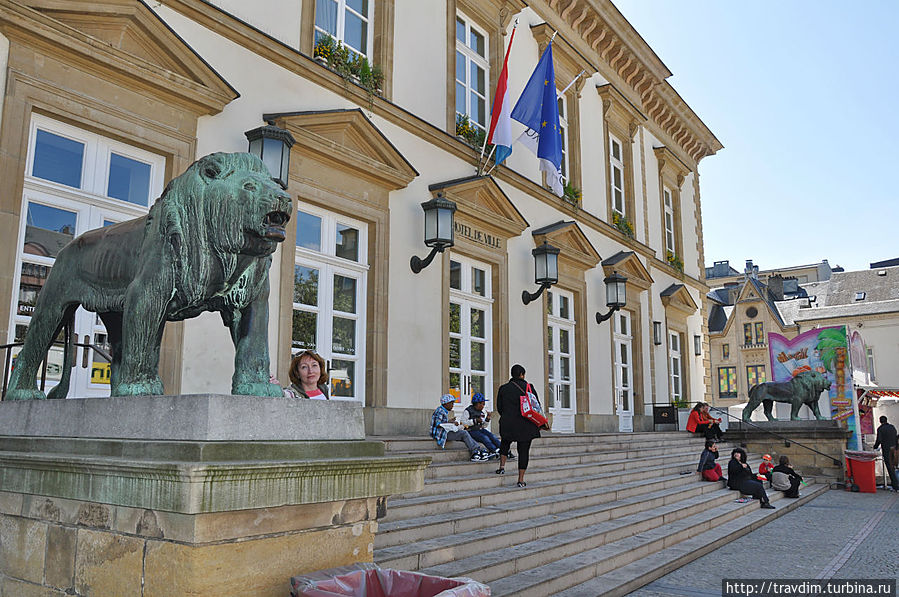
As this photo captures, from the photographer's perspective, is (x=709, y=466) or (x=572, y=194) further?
(x=572, y=194)

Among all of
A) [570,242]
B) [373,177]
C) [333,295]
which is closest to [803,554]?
[333,295]

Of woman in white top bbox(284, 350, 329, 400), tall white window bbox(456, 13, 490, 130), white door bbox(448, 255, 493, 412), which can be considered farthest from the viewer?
tall white window bbox(456, 13, 490, 130)

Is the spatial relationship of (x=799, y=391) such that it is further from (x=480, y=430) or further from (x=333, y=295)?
(x=333, y=295)

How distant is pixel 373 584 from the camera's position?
9.29ft

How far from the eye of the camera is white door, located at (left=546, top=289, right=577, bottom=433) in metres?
14.1

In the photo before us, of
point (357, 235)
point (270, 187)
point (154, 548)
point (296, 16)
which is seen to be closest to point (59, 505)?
point (154, 548)

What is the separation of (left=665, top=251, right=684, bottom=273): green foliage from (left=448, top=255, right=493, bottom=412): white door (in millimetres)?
9772

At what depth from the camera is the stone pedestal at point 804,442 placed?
1512 centimetres

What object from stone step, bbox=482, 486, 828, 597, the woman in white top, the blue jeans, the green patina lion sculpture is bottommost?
stone step, bbox=482, 486, 828, 597

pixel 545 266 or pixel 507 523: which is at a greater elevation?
pixel 545 266

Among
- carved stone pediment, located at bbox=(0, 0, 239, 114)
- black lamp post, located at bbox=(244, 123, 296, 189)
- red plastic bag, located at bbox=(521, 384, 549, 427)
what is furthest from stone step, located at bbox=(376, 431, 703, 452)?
carved stone pediment, located at bbox=(0, 0, 239, 114)

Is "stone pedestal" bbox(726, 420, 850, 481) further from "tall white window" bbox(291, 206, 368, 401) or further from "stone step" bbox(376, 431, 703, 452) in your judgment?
"tall white window" bbox(291, 206, 368, 401)

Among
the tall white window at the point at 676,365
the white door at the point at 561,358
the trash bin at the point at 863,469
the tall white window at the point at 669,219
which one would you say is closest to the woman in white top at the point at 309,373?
the white door at the point at 561,358

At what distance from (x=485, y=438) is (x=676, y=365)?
13.6 metres
